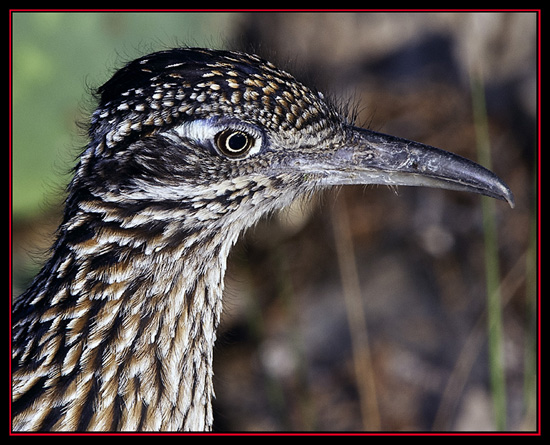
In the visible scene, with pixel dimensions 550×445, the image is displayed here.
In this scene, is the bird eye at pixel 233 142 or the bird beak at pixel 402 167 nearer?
the bird eye at pixel 233 142

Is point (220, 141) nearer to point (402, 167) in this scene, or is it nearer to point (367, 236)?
point (402, 167)

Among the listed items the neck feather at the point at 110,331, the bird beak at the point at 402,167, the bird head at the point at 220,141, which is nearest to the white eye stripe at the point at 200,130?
the bird head at the point at 220,141

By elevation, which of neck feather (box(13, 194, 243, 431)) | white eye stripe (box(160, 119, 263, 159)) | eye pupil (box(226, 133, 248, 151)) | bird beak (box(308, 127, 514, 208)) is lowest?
neck feather (box(13, 194, 243, 431))

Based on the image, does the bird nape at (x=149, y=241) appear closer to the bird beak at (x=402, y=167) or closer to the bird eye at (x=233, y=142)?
the bird eye at (x=233, y=142)

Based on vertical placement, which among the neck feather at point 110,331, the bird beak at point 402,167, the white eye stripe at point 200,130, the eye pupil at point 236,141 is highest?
the white eye stripe at point 200,130

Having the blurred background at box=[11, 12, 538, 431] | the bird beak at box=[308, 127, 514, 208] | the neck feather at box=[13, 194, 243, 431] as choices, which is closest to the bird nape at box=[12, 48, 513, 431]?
the neck feather at box=[13, 194, 243, 431]

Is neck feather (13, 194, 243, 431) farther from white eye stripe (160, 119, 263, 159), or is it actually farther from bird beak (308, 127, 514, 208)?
bird beak (308, 127, 514, 208)

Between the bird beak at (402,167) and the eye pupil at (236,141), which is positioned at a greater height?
the eye pupil at (236,141)
